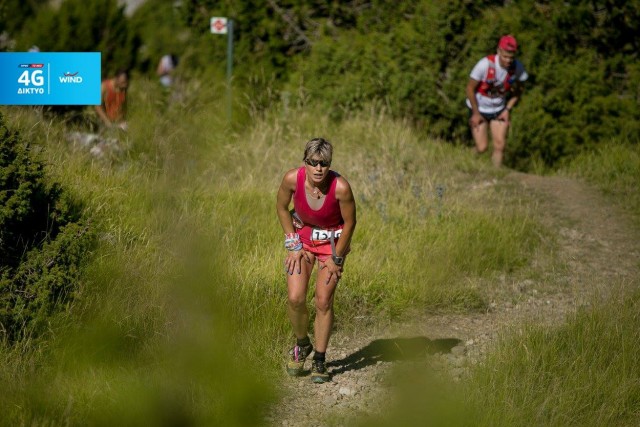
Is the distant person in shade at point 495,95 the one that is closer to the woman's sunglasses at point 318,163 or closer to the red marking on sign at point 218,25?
the red marking on sign at point 218,25

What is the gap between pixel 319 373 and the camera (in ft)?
19.3

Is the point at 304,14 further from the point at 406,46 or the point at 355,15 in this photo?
the point at 406,46

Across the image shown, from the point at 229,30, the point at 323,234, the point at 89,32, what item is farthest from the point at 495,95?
the point at 89,32

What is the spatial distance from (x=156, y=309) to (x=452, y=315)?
2.12 meters

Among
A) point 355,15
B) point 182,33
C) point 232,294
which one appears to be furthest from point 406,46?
point 182,33

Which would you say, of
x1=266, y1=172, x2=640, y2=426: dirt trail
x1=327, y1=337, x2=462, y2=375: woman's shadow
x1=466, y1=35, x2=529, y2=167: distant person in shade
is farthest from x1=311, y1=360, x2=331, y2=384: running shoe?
x1=466, y1=35, x2=529, y2=167: distant person in shade

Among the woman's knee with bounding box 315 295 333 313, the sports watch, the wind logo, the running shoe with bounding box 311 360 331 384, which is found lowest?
the running shoe with bounding box 311 360 331 384

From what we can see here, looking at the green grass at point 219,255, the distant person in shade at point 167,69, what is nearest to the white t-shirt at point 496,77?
the green grass at point 219,255

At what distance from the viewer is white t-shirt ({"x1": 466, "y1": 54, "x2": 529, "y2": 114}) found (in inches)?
389

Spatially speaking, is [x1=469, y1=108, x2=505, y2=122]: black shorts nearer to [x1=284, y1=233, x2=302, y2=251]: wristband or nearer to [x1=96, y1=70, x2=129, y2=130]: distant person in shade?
[x1=96, y1=70, x2=129, y2=130]: distant person in shade

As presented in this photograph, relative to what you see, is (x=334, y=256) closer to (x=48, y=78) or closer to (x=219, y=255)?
(x=219, y=255)

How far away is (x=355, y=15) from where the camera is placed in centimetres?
1229

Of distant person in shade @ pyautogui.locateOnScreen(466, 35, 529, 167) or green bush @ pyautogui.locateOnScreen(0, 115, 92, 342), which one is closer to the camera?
green bush @ pyautogui.locateOnScreen(0, 115, 92, 342)

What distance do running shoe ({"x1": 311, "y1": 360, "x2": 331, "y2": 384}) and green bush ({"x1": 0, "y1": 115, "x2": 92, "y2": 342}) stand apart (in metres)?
1.47
